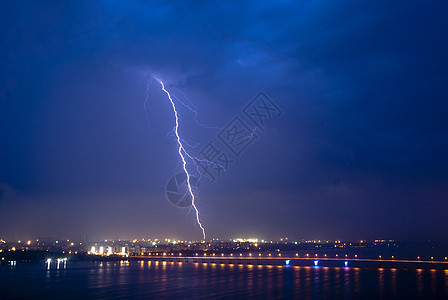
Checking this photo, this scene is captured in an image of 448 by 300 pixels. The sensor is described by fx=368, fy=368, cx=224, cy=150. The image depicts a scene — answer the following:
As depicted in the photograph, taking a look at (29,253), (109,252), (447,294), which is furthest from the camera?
(109,252)

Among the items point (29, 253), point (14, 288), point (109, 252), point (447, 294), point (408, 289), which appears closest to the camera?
point (447, 294)

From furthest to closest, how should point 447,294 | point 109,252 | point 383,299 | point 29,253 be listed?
point 109,252 → point 29,253 → point 447,294 → point 383,299

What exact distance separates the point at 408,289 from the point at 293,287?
24.9 ft

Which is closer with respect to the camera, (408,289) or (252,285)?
(408,289)

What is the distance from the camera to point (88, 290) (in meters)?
24.7

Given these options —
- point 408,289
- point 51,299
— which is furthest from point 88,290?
point 408,289

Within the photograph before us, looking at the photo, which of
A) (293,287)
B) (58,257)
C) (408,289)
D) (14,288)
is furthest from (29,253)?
(408,289)

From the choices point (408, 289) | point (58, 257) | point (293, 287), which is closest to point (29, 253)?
point (58, 257)

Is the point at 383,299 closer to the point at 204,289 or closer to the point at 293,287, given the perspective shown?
the point at 293,287

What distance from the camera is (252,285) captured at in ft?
87.5

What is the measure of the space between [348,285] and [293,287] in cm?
438

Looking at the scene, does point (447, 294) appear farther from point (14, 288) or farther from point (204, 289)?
point (14, 288)

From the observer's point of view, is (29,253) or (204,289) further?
(29,253)

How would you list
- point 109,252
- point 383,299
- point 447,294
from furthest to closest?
point 109,252
point 447,294
point 383,299
